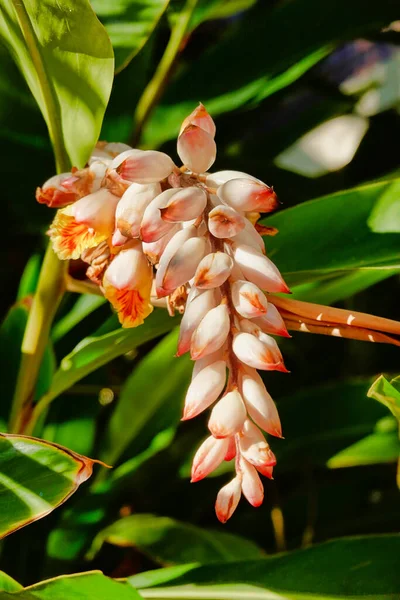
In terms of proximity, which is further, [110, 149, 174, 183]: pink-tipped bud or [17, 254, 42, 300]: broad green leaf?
[17, 254, 42, 300]: broad green leaf

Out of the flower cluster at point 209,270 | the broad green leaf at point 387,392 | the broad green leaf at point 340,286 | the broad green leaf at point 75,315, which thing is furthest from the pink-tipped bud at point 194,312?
the broad green leaf at point 75,315

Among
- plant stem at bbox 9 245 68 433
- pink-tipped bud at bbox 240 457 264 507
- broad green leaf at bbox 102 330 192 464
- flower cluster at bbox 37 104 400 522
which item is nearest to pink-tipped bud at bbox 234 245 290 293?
flower cluster at bbox 37 104 400 522

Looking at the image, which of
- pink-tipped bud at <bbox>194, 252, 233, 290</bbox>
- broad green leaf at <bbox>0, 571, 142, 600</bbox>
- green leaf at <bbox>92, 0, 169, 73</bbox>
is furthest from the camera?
green leaf at <bbox>92, 0, 169, 73</bbox>

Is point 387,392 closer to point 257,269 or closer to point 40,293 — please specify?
point 257,269

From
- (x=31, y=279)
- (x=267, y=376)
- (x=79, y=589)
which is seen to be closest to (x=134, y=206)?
(x=79, y=589)

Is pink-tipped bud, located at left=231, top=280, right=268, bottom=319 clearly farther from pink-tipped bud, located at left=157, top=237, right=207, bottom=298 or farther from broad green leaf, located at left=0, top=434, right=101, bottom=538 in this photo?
broad green leaf, located at left=0, top=434, right=101, bottom=538

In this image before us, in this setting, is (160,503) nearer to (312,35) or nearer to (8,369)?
(8,369)
